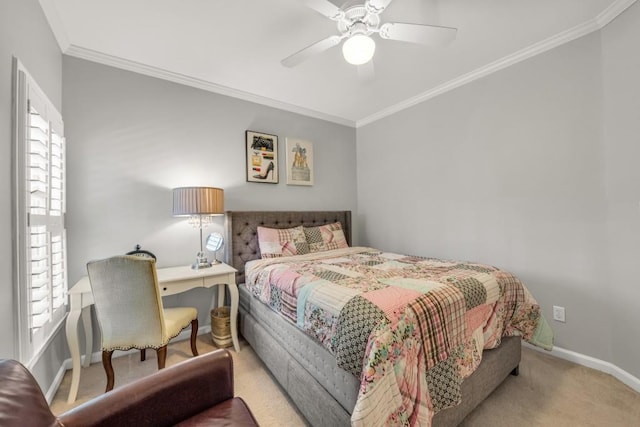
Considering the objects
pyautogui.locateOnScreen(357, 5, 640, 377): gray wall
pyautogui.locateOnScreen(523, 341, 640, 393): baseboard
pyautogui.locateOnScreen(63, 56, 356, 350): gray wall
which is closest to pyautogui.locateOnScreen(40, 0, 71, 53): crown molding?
pyautogui.locateOnScreen(63, 56, 356, 350): gray wall

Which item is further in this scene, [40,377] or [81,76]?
[81,76]

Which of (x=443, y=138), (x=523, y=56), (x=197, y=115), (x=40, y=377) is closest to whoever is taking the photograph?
(x=40, y=377)

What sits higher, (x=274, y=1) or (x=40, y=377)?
(x=274, y=1)

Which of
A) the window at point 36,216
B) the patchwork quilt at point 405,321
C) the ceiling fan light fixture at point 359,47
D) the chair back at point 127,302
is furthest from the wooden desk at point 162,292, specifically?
the ceiling fan light fixture at point 359,47

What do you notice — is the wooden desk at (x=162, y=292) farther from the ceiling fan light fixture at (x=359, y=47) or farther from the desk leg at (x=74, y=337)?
the ceiling fan light fixture at (x=359, y=47)

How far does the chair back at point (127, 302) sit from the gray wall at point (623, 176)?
321 cm

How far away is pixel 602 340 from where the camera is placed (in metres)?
2.01

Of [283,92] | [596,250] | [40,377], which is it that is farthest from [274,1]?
[596,250]

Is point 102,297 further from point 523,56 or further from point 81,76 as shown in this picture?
point 523,56

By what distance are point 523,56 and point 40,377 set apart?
429cm

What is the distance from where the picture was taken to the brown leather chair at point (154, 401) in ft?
2.44

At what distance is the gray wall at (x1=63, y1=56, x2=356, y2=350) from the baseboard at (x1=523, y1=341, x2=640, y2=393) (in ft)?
9.97

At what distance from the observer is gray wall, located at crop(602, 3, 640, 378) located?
1799 mm

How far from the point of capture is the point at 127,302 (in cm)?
170
